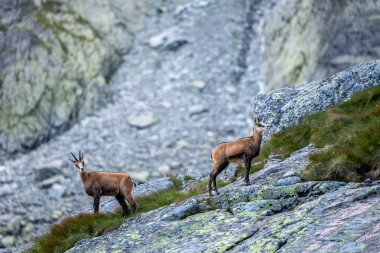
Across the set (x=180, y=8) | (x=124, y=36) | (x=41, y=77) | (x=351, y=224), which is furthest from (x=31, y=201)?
(x=351, y=224)

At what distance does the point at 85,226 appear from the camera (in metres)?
16.2

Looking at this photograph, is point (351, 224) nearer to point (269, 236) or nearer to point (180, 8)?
point (269, 236)

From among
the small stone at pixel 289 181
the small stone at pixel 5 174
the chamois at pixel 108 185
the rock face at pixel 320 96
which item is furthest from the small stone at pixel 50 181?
the small stone at pixel 289 181

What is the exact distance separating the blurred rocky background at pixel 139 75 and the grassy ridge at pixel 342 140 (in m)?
26.3

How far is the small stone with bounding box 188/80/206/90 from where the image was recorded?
56.8 metres

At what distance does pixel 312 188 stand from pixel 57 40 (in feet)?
160

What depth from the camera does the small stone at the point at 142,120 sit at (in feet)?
176

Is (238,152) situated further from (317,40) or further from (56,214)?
(317,40)

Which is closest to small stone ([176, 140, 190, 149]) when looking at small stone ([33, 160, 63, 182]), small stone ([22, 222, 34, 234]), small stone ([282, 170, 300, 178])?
Answer: small stone ([33, 160, 63, 182])

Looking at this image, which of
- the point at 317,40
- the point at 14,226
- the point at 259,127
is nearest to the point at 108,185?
the point at 259,127

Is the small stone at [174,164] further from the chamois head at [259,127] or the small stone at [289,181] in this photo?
the small stone at [289,181]

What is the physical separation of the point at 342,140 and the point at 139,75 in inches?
1784

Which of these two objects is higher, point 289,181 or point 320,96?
point 320,96

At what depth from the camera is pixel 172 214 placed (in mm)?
14625
